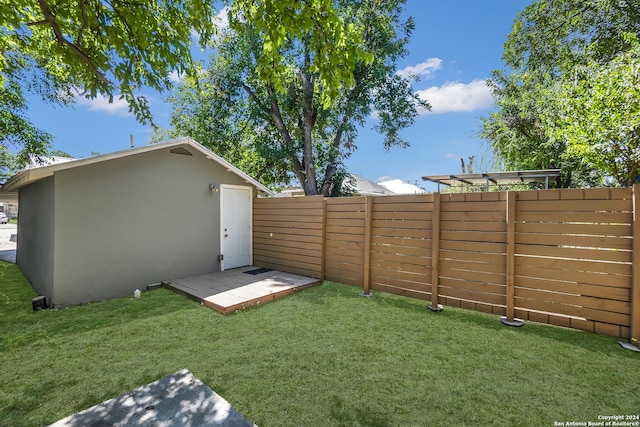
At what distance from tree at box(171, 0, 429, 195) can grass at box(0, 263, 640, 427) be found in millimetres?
8087

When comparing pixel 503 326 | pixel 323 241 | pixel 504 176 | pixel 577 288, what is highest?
pixel 504 176

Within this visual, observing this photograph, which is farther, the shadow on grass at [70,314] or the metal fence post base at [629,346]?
the shadow on grass at [70,314]

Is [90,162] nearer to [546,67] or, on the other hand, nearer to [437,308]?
[437,308]

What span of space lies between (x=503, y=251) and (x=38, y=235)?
9.29 metres

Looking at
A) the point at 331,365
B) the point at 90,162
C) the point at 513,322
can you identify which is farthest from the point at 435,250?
the point at 90,162

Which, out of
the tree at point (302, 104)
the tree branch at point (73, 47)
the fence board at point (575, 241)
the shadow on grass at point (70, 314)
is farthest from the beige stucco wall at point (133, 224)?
the fence board at point (575, 241)

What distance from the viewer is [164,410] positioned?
2402mm

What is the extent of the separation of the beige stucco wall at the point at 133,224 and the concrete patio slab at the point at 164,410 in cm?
386

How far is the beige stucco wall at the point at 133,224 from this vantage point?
5125 millimetres

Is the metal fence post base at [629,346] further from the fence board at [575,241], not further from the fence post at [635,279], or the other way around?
the fence board at [575,241]

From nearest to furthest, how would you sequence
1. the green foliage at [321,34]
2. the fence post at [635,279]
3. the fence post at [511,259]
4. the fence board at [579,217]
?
the green foliage at [321,34] → the fence post at [635,279] → the fence board at [579,217] → the fence post at [511,259]

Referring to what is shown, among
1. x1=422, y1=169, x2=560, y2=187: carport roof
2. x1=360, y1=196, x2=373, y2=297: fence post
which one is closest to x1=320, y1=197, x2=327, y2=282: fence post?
x1=360, y1=196, x2=373, y2=297: fence post

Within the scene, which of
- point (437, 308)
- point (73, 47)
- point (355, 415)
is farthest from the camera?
point (437, 308)

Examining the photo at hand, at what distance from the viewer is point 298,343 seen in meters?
3.58
